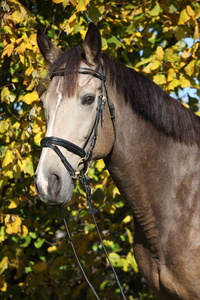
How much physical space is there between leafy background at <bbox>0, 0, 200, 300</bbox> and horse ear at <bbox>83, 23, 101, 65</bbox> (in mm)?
620

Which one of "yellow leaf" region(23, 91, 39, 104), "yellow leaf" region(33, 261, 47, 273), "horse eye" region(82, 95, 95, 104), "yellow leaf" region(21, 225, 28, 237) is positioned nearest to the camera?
"horse eye" region(82, 95, 95, 104)

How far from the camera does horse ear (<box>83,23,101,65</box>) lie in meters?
2.20

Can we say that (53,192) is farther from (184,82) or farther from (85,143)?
(184,82)

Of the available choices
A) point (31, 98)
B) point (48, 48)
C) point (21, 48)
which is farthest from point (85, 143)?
point (21, 48)

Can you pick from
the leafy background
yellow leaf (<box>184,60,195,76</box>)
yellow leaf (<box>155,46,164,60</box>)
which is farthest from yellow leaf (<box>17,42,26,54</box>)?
yellow leaf (<box>184,60,195,76</box>)

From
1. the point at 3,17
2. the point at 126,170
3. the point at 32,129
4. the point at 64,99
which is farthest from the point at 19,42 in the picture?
the point at 126,170

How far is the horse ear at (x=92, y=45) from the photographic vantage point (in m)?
2.20

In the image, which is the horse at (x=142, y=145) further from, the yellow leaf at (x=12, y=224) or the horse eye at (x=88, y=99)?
the yellow leaf at (x=12, y=224)

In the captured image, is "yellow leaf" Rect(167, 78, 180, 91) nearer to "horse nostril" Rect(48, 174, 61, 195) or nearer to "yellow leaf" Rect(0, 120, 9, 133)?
"yellow leaf" Rect(0, 120, 9, 133)

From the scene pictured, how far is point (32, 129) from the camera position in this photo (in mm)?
3203

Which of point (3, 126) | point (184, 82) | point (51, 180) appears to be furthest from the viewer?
point (184, 82)

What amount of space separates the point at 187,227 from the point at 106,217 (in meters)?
2.30

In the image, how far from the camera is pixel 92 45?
7.40 feet

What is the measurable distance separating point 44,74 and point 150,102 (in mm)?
1055
